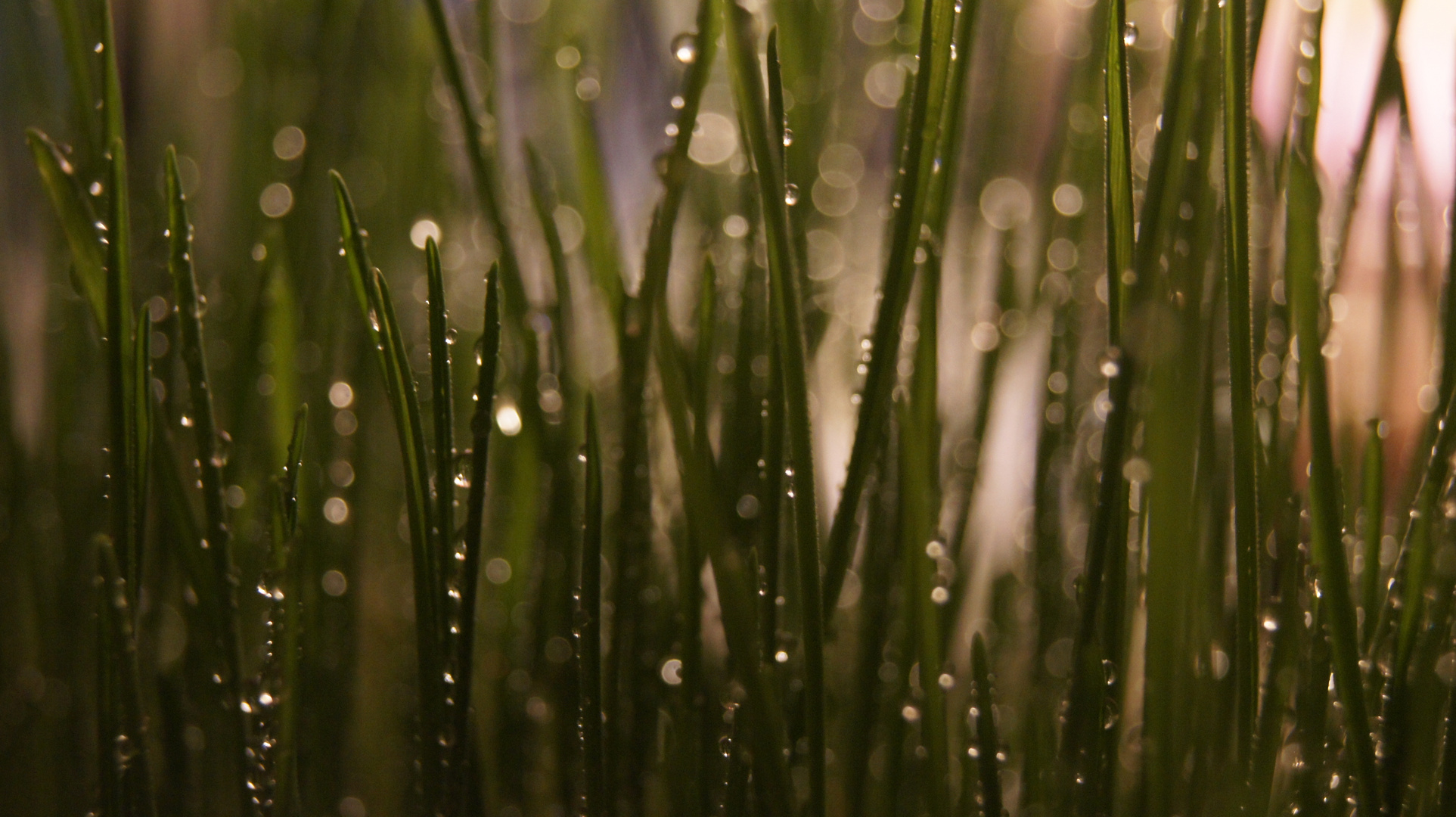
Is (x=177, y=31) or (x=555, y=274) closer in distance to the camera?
(x=555, y=274)

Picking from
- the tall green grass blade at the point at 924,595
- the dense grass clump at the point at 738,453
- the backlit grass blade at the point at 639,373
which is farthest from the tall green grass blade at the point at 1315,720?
the backlit grass blade at the point at 639,373

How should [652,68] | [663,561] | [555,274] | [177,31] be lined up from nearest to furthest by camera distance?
1. [555,274]
2. [663,561]
3. [652,68]
4. [177,31]

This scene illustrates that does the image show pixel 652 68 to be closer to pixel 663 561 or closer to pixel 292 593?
pixel 663 561

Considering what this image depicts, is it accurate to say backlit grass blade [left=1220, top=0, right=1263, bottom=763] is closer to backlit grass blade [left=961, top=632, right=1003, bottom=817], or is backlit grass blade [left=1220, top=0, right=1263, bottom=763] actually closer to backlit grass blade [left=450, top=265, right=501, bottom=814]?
backlit grass blade [left=961, top=632, right=1003, bottom=817]

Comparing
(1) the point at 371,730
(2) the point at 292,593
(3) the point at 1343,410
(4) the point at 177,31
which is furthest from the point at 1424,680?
(4) the point at 177,31

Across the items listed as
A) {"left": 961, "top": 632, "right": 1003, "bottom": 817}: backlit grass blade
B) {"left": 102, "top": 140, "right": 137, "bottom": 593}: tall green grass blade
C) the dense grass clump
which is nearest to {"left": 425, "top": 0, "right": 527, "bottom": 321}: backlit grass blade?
the dense grass clump

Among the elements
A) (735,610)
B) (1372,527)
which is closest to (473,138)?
(735,610)
